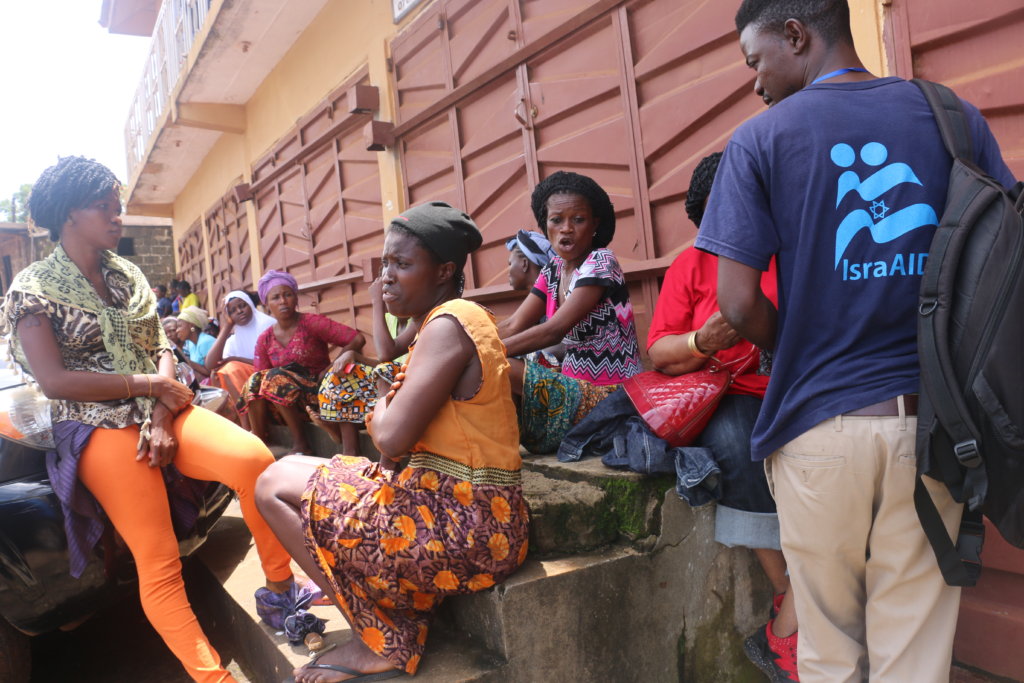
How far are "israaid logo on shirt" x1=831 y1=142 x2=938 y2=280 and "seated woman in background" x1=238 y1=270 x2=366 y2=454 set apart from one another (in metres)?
3.41

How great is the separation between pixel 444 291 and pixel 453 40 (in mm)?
3458

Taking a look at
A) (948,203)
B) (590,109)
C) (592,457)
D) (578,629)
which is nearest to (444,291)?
(592,457)

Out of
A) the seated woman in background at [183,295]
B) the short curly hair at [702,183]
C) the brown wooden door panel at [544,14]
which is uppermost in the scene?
the brown wooden door panel at [544,14]

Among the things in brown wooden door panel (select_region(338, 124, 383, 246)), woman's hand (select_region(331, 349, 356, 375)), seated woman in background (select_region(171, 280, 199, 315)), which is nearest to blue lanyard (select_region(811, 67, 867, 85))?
woman's hand (select_region(331, 349, 356, 375))

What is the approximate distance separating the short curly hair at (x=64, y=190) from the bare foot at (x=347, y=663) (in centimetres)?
183

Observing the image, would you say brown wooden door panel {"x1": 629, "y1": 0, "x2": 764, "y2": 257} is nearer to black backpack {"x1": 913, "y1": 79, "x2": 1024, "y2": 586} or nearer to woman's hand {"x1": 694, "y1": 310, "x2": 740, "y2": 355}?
woman's hand {"x1": 694, "y1": 310, "x2": 740, "y2": 355}

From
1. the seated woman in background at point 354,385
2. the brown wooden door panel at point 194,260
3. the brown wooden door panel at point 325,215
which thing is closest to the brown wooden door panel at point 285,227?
the brown wooden door panel at point 325,215

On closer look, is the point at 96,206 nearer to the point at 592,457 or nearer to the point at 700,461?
the point at 592,457

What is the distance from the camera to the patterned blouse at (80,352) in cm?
240

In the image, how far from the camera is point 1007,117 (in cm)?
222

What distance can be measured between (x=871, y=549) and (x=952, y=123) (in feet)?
2.99

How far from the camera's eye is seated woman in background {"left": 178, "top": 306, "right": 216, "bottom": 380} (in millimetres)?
7141

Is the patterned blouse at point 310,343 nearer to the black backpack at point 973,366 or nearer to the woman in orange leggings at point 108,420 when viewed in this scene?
the woman in orange leggings at point 108,420

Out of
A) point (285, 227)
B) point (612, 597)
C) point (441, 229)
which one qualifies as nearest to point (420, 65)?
point (285, 227)
